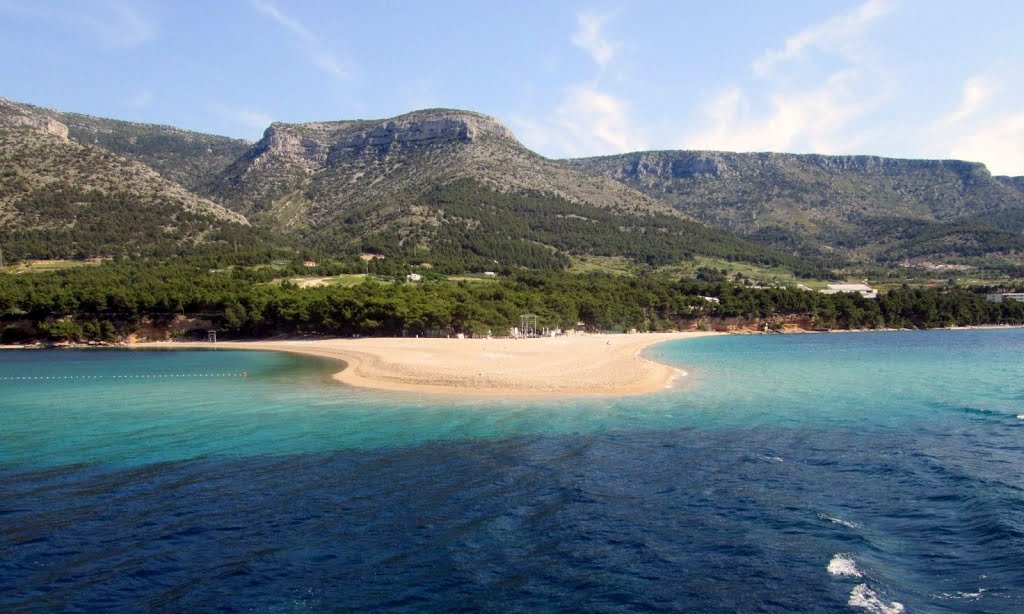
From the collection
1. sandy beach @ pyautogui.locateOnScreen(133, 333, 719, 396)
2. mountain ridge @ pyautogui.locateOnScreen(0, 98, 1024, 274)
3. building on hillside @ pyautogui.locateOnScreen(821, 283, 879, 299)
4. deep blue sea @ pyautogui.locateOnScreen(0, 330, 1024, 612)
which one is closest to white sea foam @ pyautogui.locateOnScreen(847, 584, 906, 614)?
deep blue sea @ pyautogui.locateOnScreen(0, 330, 1024, 612)

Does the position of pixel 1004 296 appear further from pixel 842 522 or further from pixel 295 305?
pixel 842 522

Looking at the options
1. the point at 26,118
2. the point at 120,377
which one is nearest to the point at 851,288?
the point at 120,377

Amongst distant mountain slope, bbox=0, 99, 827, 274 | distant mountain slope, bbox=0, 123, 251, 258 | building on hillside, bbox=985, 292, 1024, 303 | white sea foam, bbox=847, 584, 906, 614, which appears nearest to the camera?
white sea foam, bbox=847, 584, 906, 614

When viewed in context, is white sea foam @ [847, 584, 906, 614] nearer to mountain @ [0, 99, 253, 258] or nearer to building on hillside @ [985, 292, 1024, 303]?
mountain @ [0, 99, 253, 258]

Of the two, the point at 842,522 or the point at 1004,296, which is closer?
the point at 842,522

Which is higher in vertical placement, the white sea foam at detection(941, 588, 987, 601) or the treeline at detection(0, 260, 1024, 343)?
the treeline at detection(0, 260, 1024, 343)

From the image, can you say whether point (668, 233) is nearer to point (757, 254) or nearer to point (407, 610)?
point (757, 254)

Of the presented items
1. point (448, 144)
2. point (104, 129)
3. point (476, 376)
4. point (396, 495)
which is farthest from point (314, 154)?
point (396, 495)
